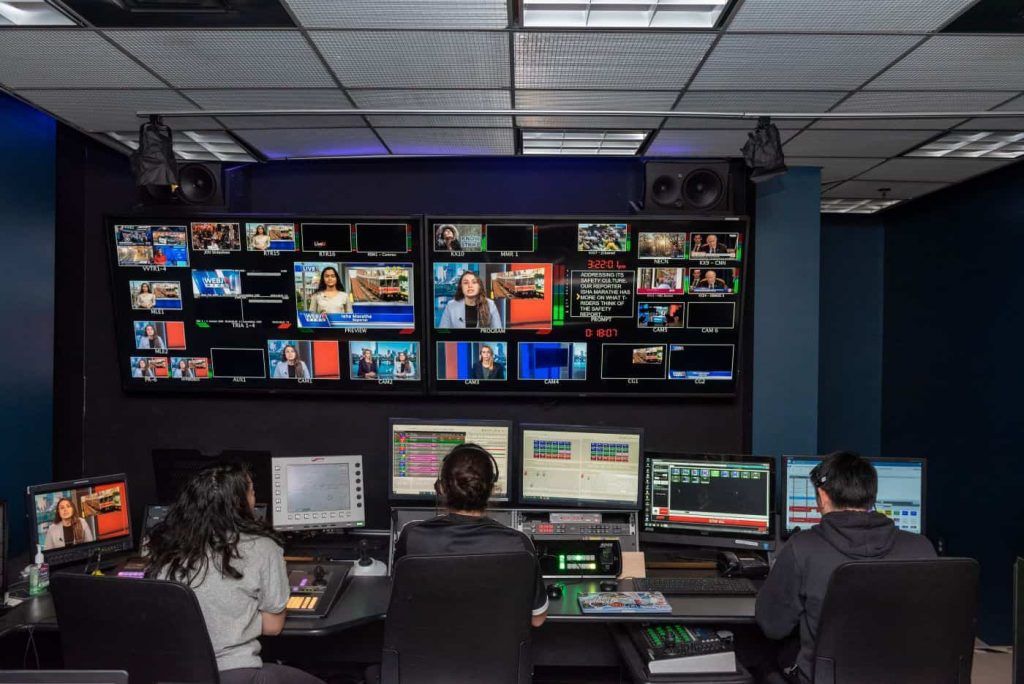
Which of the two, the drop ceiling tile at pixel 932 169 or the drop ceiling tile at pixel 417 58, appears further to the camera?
the drop ceiling tile at pixel 932 169

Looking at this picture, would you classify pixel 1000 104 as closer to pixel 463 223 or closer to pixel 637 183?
pixel 637 183

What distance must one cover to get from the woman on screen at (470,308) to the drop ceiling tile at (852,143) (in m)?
1.66

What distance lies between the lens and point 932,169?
414cm

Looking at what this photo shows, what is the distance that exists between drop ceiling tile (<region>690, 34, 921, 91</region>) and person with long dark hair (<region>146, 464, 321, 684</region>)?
85.4 inches

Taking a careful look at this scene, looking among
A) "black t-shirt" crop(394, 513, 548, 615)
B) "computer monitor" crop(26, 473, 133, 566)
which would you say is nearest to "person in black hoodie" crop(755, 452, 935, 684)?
"black t-shirt" crop(394, 513, 548, 615)

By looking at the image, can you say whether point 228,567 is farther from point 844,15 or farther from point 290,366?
point 844,15

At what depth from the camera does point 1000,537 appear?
435 centimetres

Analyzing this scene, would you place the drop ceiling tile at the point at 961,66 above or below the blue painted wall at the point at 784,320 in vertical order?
above

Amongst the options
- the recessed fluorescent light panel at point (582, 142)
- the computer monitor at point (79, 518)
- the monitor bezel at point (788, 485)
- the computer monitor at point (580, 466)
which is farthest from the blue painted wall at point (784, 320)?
the computer monitor at point (79, 518)

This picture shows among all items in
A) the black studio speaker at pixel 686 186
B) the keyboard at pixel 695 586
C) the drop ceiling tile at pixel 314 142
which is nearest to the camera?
the keyboard at pixel 695 586

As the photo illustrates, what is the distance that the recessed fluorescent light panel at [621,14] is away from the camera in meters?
2.22

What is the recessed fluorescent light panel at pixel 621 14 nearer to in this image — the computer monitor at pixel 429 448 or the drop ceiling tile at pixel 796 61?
the drop ceiling tile at pixel 796 61

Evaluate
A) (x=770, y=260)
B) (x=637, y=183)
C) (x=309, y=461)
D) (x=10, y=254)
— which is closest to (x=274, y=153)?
(x=10, y=254)

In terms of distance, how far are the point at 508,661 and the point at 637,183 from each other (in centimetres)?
258
